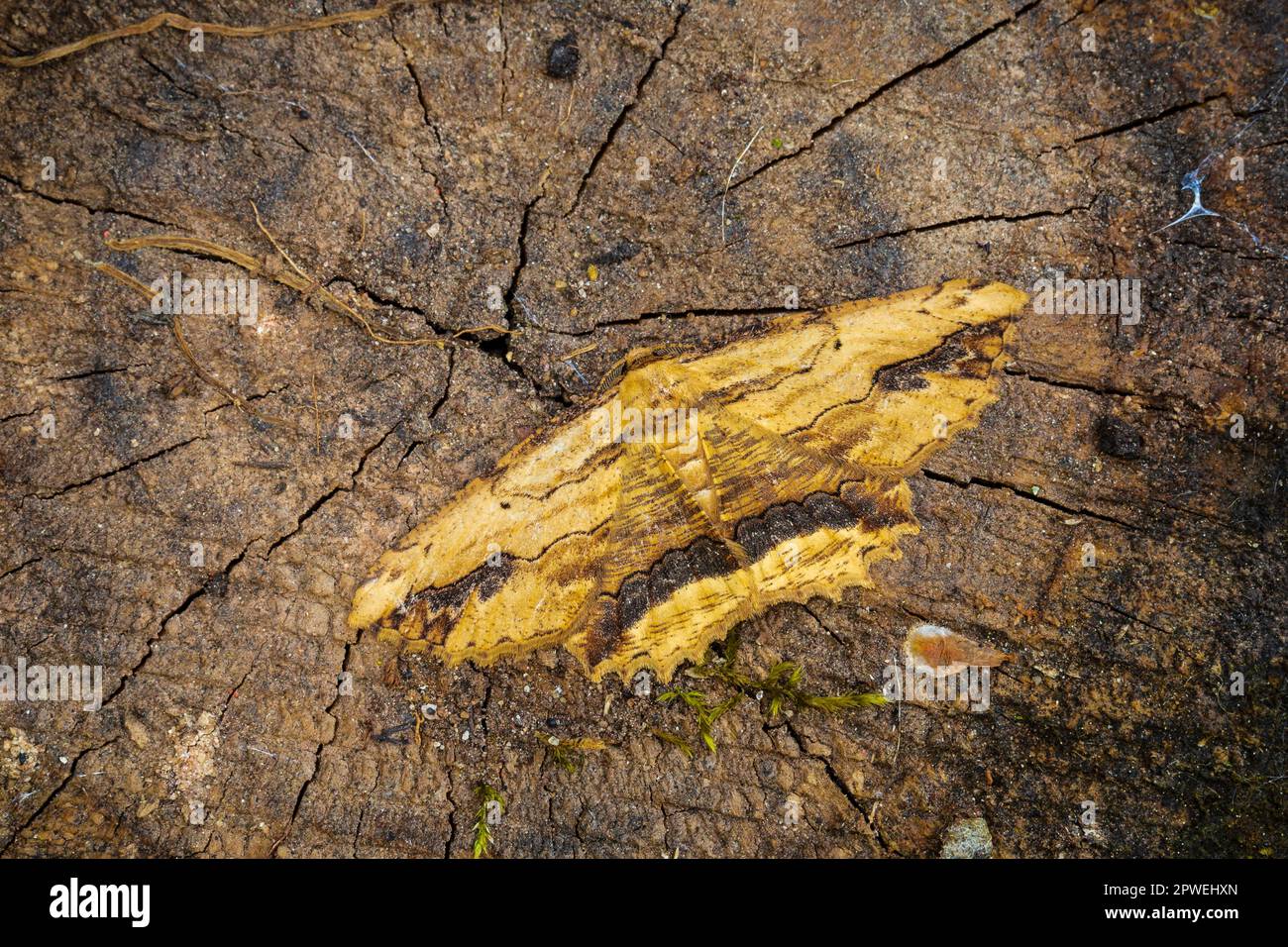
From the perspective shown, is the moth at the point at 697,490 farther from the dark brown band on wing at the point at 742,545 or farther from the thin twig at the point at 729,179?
the thin twig at the point at 729,179

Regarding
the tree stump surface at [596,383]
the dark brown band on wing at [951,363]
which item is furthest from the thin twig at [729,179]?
the dark brown band on wing at [951,363]

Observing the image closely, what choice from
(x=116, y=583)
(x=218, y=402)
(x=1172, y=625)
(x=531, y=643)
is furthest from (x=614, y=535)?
→ (x=1172, y=625)

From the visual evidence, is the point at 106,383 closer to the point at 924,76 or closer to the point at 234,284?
the point at 234,284

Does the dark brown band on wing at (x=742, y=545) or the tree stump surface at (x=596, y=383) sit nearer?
the tree stump surface at (x=596, y=383)

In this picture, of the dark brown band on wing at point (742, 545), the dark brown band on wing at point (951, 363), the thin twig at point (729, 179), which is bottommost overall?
the dark brown band on wing at point (742, 545)

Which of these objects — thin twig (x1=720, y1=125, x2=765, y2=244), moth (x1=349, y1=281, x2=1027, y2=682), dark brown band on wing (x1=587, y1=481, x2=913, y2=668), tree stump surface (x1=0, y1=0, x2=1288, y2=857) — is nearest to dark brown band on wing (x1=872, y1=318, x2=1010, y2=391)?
moth (x1=349, y1=281, x2=1027, y2=682)

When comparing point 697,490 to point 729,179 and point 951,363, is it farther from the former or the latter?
point 729,179

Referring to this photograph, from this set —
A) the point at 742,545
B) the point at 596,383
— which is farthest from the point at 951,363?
the point at 596,383
